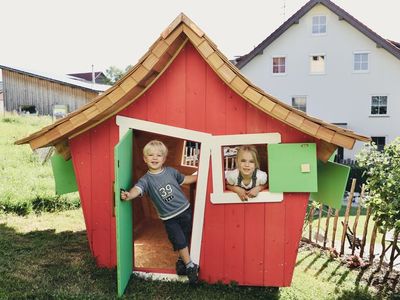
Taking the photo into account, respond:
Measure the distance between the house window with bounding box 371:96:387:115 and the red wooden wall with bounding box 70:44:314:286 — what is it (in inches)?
856

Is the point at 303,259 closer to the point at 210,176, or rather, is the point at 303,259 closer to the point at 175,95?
the point at 210,176

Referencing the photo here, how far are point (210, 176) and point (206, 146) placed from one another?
37cm

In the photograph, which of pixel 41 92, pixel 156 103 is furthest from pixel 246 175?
pixel 41 92

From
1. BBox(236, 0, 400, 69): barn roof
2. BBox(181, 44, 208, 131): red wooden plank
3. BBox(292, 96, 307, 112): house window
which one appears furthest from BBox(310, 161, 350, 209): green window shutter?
BBox(292, 96, 307, 112): house window

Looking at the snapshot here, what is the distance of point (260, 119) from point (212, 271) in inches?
78.4

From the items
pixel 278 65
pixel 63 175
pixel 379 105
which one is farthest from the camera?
pixel 278 65

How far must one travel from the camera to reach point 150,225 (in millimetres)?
7988

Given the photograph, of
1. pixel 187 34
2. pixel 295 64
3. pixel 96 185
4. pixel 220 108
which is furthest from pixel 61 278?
pixel 295 64

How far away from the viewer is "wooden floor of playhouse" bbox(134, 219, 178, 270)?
19.4 feet

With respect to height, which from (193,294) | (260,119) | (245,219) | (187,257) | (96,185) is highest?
(260,119)

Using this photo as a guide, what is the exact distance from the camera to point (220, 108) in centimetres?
530

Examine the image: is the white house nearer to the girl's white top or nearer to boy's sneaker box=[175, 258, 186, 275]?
the girl's white top

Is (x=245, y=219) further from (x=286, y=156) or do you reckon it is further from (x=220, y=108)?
(x=220, y=108)

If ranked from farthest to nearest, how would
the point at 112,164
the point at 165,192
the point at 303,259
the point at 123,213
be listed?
the point at 303,259
the point at 112,164
the point at 165,192
the point at 123,213
